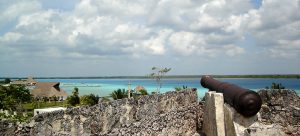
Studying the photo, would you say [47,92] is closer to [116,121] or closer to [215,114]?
[116,121]

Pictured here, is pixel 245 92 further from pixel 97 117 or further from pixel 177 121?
pixel 97 117

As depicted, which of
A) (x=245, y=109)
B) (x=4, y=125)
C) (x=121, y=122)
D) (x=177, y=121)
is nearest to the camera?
(x=245, y=109)

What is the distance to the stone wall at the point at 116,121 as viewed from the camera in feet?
20.3

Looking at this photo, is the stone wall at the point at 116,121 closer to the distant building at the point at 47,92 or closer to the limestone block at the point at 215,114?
the limestone block at the point at 215,114

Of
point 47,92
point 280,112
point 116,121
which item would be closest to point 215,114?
point 280,112

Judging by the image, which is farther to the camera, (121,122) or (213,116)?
(121,122)

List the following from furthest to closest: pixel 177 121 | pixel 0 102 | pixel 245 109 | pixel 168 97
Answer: pixel 0 102, pixel 168 97, pixel 177 121, pixel 245 109

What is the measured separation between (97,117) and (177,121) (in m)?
1.61

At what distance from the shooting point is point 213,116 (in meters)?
6.42

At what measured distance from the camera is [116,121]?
7.99m

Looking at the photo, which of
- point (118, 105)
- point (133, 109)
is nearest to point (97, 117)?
point (118, 105)

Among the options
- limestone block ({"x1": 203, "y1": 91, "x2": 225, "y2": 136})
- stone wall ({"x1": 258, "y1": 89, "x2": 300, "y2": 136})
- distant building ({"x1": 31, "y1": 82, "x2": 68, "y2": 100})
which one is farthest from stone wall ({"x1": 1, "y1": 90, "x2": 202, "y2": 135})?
distant building ({"x1": 31, "y1": 82, "x2": 68, "y2": 100})

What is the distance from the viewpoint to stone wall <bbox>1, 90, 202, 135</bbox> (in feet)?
20.3

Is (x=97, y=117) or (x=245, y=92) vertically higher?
(x=245, y=92)
